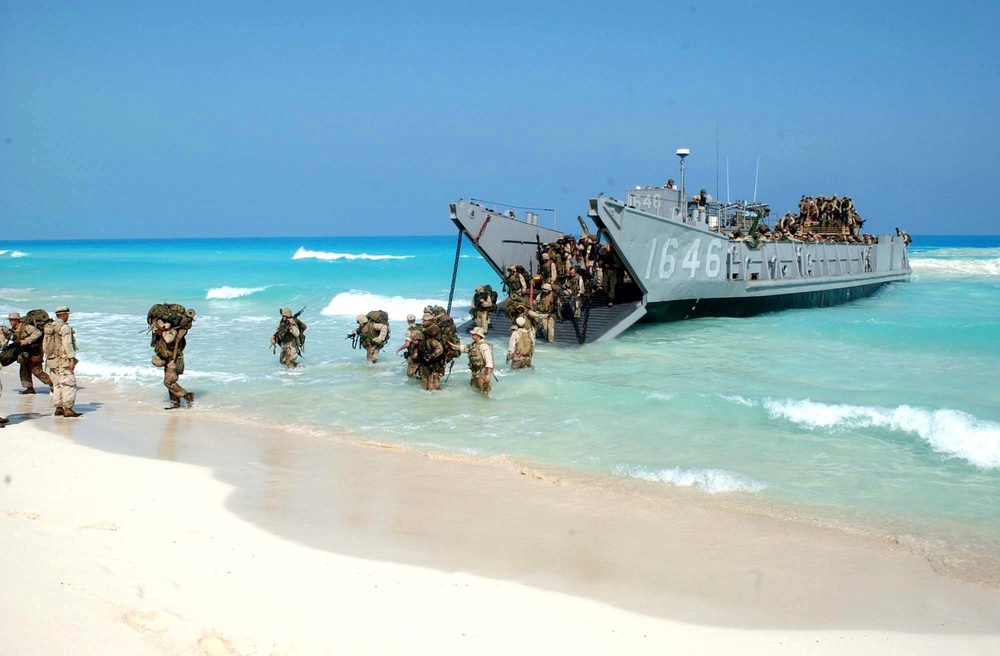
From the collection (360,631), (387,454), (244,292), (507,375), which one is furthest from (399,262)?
(360,631)

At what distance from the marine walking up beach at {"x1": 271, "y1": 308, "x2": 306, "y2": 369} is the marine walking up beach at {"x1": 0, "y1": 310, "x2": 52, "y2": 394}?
3.07m

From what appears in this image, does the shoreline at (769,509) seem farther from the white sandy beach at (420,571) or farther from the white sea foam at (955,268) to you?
the white sea foam at (955,268)

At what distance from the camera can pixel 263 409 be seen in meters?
10.6

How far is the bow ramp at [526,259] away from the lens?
1594cm

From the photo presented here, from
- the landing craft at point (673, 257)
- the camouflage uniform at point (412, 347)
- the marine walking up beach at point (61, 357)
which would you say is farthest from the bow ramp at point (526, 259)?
the marine walking up beach at point (61, 357)

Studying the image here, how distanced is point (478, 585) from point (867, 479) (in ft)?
14.1

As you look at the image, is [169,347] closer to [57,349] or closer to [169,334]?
[169,334]

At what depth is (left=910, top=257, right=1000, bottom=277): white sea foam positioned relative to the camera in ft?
147

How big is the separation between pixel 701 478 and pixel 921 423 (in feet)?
11.2

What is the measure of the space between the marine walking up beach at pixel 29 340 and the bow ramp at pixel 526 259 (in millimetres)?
7358

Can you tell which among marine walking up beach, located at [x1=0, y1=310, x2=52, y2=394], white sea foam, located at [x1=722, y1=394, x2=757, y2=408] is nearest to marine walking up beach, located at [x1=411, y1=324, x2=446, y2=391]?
white sea foam, located at [x1=722, y1=394, x2=757, y2=408]

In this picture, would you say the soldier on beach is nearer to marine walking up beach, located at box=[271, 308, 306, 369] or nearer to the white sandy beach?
the white sandy beach

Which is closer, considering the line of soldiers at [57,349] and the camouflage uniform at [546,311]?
the line of soldiers at [57,349]

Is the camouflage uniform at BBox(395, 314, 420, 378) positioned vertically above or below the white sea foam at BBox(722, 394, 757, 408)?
above
